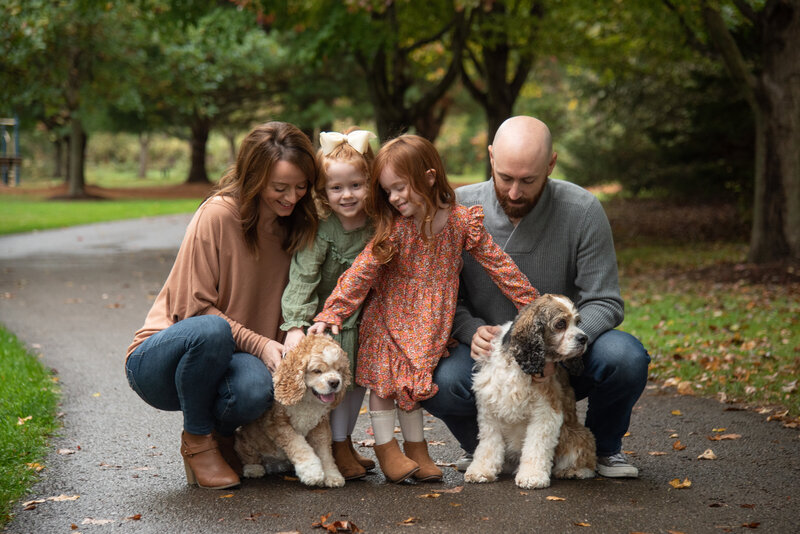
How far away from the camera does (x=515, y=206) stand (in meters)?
4.65

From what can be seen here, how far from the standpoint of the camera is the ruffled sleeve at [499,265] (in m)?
4.42

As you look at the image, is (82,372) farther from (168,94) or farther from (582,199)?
(168,94)

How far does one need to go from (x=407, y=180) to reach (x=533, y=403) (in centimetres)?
133

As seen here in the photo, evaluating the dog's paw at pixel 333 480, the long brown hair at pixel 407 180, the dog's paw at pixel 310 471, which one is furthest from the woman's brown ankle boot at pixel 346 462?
the long brown hair at pixel 407 180

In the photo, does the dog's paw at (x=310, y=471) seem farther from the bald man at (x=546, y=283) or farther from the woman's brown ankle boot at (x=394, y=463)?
the bald man at (x=546, y=283)

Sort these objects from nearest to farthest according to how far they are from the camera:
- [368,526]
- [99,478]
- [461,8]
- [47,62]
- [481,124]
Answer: [368,526]
[99,478]
[461,8]
[47,62]
[481,124]

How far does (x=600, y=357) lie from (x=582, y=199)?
37.3 inches

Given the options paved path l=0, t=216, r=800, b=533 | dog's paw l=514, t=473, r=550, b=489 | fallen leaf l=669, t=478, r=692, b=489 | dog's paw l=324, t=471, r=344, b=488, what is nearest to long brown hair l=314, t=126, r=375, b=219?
dog's paw l=324, t=471, r=344, b=488

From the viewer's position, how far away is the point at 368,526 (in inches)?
151

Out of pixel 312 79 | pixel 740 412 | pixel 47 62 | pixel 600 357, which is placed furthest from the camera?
pixel 312 79

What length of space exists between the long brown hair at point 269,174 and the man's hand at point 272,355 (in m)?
0.54

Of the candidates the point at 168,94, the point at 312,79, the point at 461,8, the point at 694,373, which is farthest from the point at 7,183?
the point at 694,373

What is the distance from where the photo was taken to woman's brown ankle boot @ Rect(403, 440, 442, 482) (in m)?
4.45

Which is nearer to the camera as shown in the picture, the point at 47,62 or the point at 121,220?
the point at 47,62
